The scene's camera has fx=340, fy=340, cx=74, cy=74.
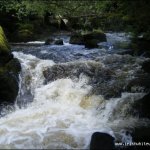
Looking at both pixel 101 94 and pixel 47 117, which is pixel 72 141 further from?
pixel 101 94

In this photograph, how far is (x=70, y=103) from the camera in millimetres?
10469

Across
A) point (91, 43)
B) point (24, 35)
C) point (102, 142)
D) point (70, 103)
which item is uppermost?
point (102, 142)

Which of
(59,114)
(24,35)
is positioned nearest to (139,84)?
(59,114)

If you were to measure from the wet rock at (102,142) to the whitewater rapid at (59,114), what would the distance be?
609 millimetres

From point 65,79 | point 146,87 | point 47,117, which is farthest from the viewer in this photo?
point 65,79

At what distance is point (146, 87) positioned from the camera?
10336 millimetres

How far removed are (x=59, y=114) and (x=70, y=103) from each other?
83 centimetres

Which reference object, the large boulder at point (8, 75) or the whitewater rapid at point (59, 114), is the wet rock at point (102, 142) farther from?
the large boulder at point (8, 75)

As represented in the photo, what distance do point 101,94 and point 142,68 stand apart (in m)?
2.57

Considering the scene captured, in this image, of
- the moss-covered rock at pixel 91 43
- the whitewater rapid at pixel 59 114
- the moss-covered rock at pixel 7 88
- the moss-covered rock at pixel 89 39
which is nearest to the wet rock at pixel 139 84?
the whitewater rapid at pixel 59 114

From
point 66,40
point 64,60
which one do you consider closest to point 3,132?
point 64,60

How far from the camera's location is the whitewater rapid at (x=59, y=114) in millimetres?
8211

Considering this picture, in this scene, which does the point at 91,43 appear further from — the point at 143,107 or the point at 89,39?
the point at 143,107

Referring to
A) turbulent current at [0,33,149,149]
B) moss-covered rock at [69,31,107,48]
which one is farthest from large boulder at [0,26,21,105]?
moss-covered rock at [69,31,107,48]
